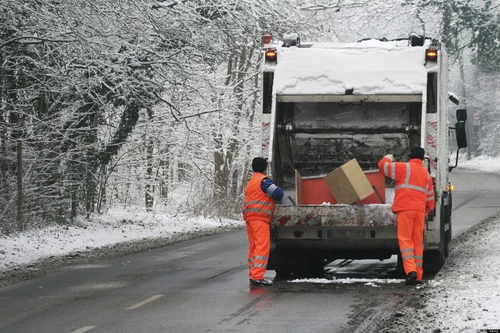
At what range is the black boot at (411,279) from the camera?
34.7 feet

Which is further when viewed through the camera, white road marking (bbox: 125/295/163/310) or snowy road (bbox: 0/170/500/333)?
white road marking (bbox: 125/295/163/310)

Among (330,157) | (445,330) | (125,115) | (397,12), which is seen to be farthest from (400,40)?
(397,12)

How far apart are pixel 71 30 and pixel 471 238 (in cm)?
798

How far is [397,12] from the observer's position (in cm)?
4088

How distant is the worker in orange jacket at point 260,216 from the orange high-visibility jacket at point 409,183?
1.25 meters

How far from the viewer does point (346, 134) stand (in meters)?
12.3

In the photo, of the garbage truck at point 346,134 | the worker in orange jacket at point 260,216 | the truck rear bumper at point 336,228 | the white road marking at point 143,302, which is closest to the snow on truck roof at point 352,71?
the garbage truck at point 346,134

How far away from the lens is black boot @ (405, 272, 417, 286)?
416 inches

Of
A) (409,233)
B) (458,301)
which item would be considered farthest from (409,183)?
(458,301)

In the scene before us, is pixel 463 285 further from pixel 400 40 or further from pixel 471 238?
pixel 471 238

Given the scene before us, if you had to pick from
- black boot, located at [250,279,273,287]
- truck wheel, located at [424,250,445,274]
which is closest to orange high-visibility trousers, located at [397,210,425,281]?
truck wheel, located at [424,250,445,274]

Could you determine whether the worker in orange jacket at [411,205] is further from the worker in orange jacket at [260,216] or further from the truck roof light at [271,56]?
the truck roof light at [271,56]

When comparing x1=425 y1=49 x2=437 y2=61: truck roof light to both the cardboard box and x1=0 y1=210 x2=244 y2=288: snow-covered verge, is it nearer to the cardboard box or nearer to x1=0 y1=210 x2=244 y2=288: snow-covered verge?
the cardboard box

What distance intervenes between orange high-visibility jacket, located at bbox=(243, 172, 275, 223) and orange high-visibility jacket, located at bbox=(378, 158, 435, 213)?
4.36 feet
